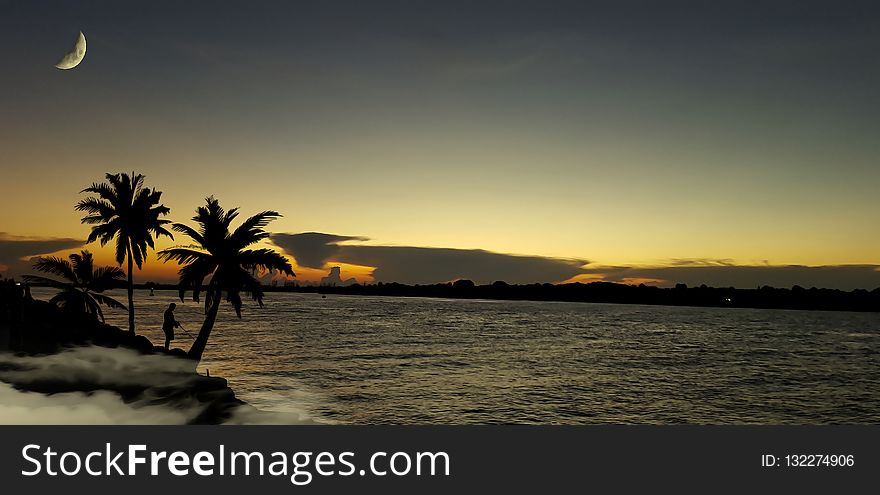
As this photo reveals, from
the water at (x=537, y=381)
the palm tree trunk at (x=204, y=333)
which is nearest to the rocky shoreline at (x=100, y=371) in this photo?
the palm tree trunk at (x=204, y=333)

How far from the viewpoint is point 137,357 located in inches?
1236

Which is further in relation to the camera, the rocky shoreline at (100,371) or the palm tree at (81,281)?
the palm tree at (81,281)

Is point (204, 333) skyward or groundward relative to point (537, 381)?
skyward

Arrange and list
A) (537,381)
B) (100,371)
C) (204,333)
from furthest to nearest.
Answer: (537,381) < (204,333) < (100,371)

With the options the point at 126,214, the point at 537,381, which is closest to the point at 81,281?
the point at 126,214

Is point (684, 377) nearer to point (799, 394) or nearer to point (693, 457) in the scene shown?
point (799, 394)

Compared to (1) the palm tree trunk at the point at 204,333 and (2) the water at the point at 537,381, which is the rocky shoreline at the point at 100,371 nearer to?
(1) the palm tree trunk at the point at 204,333

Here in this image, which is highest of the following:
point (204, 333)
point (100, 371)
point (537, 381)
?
point (204, 333)

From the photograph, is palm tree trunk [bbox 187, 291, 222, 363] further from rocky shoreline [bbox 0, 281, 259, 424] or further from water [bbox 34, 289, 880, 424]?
water [bbox 34, 289, 880, 424]

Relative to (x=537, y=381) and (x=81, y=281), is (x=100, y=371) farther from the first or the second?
(x=537, y=381)

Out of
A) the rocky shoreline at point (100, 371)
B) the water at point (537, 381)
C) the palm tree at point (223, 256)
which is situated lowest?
the water at point (537, 381)

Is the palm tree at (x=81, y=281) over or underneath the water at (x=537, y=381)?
over

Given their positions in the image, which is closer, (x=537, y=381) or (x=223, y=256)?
(x=223, y=256)

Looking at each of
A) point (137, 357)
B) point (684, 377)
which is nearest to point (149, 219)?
point (137, 357)
